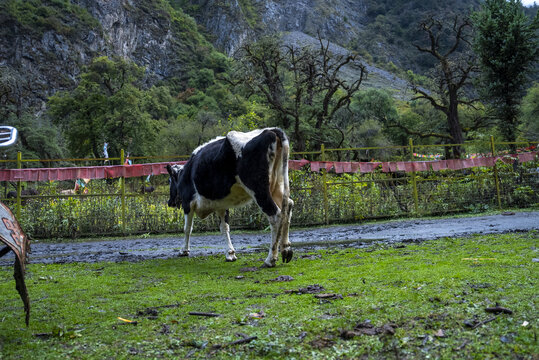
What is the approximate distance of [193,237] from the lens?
1131 cm

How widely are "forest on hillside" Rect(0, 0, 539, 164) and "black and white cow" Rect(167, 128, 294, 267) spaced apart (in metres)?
11.5

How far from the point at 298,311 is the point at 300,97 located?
82.8 ft

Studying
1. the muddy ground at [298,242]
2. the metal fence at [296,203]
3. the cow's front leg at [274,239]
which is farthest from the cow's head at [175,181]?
the cow's front leg at [274,239]

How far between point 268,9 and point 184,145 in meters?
111

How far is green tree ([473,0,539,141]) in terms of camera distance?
17047mm

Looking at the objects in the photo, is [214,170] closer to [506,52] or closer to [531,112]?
[506,52]

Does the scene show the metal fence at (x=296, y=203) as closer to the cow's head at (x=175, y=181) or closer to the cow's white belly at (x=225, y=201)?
the cow's head at (x=175, y=181)

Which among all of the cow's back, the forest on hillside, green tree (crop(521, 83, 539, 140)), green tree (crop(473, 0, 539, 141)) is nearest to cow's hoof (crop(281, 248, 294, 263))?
the cow's back

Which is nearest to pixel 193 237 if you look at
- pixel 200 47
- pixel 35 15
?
pixel 35 15

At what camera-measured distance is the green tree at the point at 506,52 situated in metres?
17.0

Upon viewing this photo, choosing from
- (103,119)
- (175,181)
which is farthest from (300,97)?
(175,181)

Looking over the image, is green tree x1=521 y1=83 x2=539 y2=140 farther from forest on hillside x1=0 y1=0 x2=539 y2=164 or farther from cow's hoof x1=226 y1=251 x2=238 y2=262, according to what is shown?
cow's hoof x1=226 y1=251 x2=238 y2=262

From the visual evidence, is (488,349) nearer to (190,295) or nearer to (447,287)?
(447,287)

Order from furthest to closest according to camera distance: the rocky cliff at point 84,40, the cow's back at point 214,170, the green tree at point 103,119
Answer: the rocky cliff at point 84,40 < the green tree at point 103,119 < the cow's back at point 214,170
